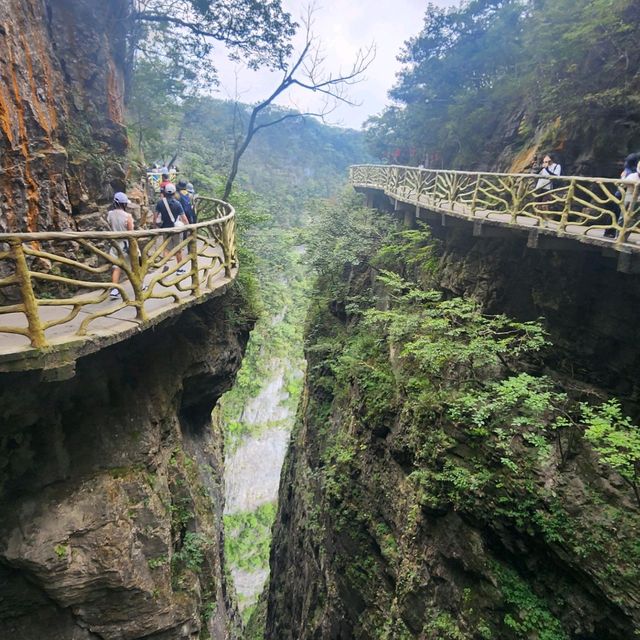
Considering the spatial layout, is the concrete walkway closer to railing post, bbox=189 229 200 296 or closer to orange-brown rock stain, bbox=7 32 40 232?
railing post, bbox=189 229 200 296

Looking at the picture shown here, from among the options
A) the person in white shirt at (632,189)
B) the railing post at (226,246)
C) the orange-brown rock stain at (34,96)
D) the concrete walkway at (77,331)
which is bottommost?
the concrete walkway at (77,331)

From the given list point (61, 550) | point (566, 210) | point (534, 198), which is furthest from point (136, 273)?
point (534, 198)

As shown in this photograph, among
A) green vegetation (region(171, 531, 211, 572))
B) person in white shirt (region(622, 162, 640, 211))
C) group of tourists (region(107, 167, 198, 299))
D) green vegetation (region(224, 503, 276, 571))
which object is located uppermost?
person in white shirt (region(622, 162, 640, 211))

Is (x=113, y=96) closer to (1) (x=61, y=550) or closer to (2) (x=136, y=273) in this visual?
(2) (x=136, y=273)

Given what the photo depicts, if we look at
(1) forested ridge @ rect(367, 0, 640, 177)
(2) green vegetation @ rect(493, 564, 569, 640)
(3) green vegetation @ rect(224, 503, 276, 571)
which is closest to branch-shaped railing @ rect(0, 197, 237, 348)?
(2) green vegetation @ rect(493, 564, 569, 640)

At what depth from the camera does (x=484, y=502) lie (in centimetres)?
565

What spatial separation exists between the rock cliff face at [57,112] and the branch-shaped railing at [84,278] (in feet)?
2.70

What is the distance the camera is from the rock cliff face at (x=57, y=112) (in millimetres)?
5664

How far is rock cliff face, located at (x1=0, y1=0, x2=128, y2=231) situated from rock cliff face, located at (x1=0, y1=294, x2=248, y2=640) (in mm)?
2590

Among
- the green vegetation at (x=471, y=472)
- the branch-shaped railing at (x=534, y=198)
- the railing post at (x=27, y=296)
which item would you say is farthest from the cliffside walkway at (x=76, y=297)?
the branch-shaped railing at (x=534, y=198)

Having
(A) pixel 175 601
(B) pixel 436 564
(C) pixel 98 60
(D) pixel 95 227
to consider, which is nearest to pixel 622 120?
(B) pixel 436 564

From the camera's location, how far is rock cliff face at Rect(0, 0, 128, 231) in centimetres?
566

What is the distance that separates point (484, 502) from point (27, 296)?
6.16 metres

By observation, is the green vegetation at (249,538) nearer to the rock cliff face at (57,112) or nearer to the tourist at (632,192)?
the rock cliff face at (57,112)
